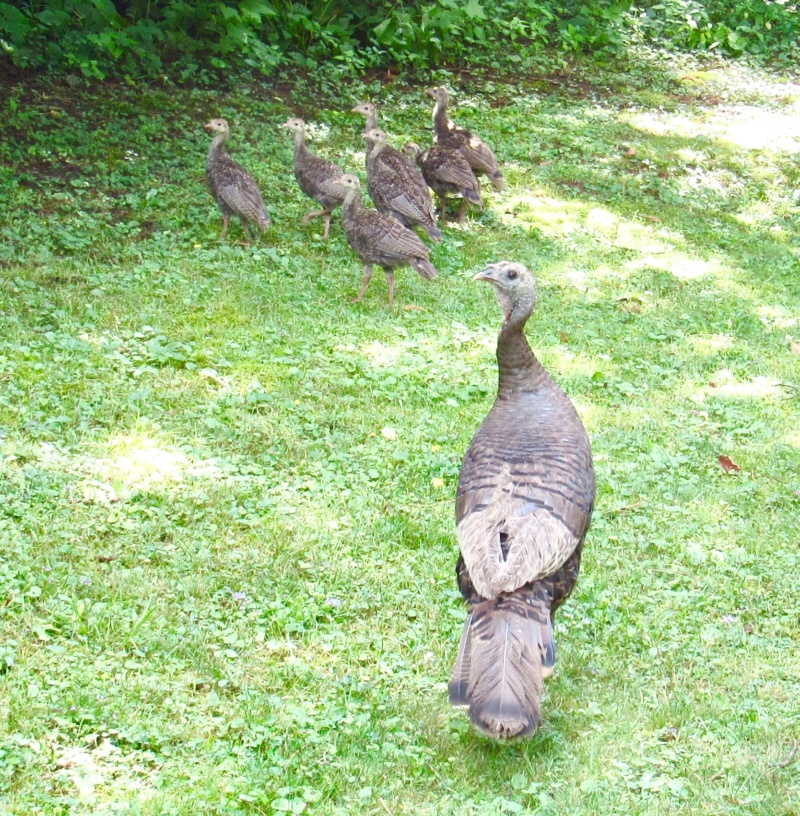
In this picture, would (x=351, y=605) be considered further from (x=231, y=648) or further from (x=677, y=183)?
(x=677, y=183)

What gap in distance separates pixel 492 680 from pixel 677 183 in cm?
1024

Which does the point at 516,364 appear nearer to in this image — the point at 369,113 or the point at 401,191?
the point at 401,191

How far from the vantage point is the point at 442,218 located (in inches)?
464

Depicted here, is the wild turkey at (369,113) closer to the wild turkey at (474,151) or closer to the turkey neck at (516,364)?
the wild turkey at (474,151)

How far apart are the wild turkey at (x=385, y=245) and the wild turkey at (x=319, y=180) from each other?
0.80 meters

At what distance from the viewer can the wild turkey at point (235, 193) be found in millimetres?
10250

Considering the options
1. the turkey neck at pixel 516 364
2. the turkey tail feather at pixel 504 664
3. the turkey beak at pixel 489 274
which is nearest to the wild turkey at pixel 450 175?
the turkey beak at pixel 489 274

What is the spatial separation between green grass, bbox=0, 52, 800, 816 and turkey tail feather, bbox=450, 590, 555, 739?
43 centimetres

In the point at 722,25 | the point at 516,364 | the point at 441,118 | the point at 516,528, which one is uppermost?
the point at 516,364

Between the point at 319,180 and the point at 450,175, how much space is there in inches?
55.8

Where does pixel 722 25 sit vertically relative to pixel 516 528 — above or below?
below

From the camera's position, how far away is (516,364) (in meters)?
5.70

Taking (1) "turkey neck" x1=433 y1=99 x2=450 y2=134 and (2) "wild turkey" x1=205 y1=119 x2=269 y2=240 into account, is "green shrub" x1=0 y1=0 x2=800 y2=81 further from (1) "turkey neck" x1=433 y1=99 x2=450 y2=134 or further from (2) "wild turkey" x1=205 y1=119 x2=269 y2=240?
(2) "wild turkey" x1=205 y1=119 x2=269 y2=240

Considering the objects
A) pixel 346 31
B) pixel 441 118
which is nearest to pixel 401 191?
pixel 441 118
